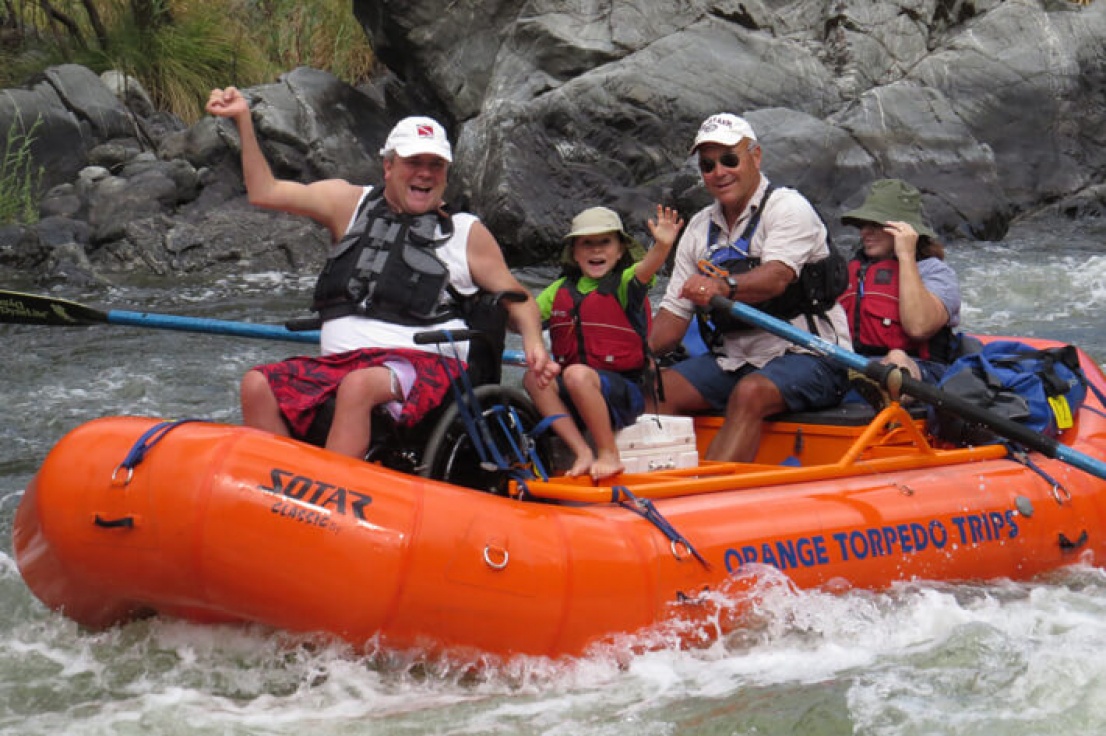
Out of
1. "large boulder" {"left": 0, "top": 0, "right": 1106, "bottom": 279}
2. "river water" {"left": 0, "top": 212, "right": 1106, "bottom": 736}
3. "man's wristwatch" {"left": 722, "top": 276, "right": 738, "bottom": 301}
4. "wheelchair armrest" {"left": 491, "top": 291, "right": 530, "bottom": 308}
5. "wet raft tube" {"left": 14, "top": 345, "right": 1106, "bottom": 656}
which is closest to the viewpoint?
"wet raft tube" {"left": 14, "top": 345, "right": 1106, "bottom": 656}

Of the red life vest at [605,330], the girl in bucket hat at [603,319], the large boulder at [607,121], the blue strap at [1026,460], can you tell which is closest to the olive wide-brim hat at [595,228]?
the girl in bucket hat at [603,319]

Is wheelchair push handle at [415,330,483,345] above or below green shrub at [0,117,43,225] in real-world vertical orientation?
above

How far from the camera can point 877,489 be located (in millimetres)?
4543

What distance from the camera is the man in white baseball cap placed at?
4.07 metres

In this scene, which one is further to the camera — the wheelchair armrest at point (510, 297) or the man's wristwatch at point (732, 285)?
the man's wristwatch at point (732, 285)

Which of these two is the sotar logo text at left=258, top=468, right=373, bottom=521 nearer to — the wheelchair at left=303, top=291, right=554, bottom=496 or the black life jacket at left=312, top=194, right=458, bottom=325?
the wheelchair at left=303, top=291, right=554, bottom=496

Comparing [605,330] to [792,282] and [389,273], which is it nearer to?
[792,282]

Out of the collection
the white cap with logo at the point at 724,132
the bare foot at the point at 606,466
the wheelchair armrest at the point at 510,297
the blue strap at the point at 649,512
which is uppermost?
the white cap with logo at the point at 724,132

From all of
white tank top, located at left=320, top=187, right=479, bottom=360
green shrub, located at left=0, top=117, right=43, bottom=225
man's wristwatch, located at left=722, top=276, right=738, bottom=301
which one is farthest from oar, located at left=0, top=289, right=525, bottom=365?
green shrub, located at left=0, top=117, right=43, bottom=225

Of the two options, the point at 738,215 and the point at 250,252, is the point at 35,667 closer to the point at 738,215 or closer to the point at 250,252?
the point at 738,215

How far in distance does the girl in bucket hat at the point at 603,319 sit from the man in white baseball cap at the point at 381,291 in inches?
11.1

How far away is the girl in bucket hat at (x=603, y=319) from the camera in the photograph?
14.6 feet

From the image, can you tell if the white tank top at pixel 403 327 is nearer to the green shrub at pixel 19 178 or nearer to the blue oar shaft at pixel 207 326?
the blue oar shaft at pixel 207 326

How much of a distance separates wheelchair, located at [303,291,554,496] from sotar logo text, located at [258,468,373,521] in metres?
0.45
